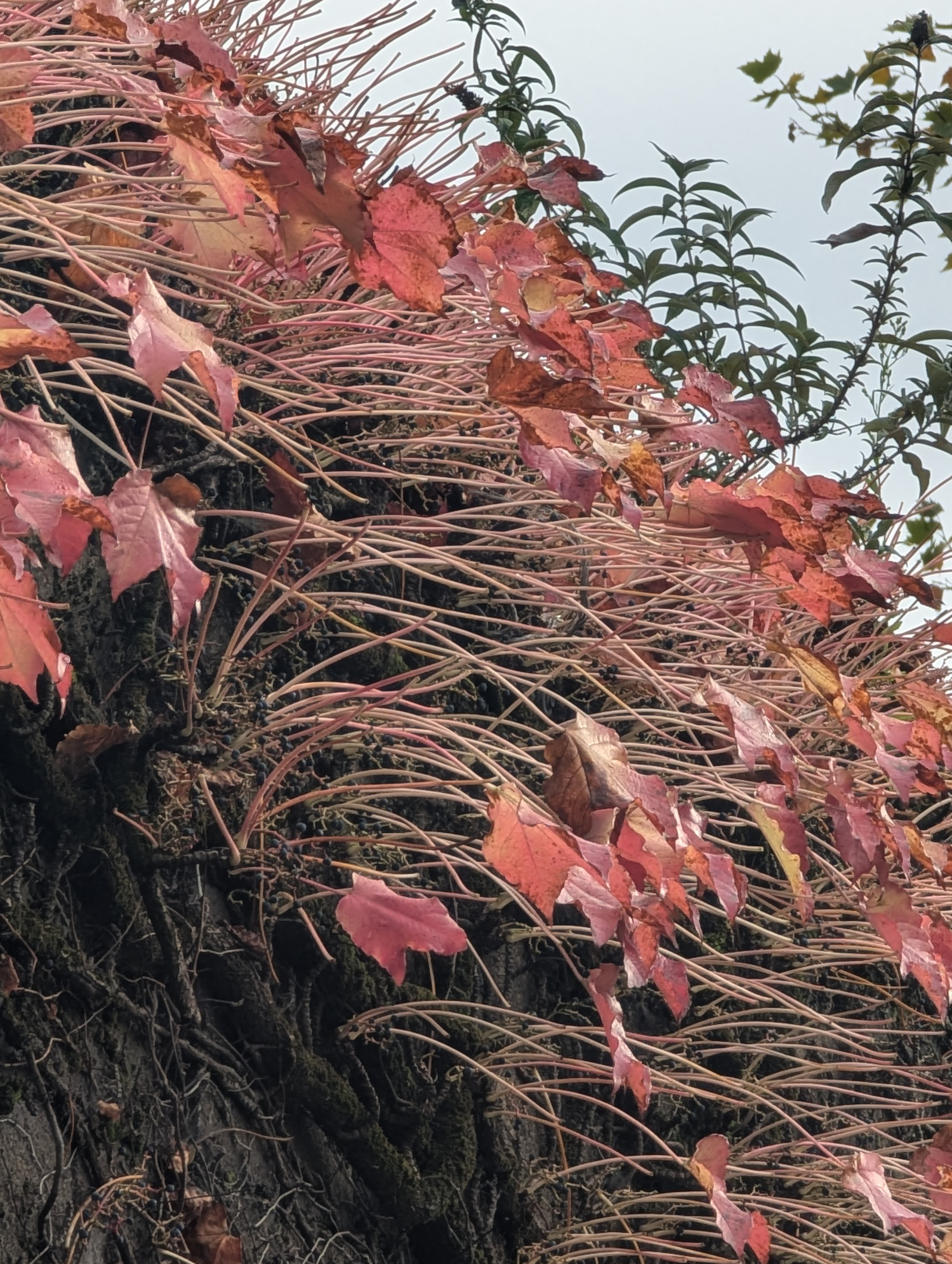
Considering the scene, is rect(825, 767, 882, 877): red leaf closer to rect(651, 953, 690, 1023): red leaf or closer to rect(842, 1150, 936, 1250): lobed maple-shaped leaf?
rect(651, 953, 690, 1023): red leaf

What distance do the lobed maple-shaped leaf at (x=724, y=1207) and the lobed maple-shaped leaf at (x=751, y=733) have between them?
409 mm

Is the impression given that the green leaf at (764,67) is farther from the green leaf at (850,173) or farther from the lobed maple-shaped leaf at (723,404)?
the lobed maple-shaped leaf at (723,404)

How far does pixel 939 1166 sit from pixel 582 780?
0.95 metres

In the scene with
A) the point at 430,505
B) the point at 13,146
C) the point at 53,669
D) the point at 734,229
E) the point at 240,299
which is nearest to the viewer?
the point at 53,669

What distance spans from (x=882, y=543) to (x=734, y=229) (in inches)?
26.9

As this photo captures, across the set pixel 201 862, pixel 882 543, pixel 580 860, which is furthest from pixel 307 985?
pixel 882 543

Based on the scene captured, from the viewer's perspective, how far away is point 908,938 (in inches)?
55.9

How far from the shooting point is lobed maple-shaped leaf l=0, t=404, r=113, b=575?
85 centimetres

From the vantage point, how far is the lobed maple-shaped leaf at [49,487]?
85cm

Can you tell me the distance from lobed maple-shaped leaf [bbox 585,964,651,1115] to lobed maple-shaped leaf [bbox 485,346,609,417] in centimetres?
52

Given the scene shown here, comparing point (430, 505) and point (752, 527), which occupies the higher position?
point (752, 527)

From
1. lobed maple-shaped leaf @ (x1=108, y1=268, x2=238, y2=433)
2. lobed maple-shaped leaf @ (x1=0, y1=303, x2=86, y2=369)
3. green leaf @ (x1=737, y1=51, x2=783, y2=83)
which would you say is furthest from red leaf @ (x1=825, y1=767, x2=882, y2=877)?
green leaf @ (x1=737, y1=51, x2=783, y2=83)

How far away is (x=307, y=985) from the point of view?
1.21 metres

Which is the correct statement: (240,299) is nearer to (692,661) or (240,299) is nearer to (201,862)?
(201,862)
